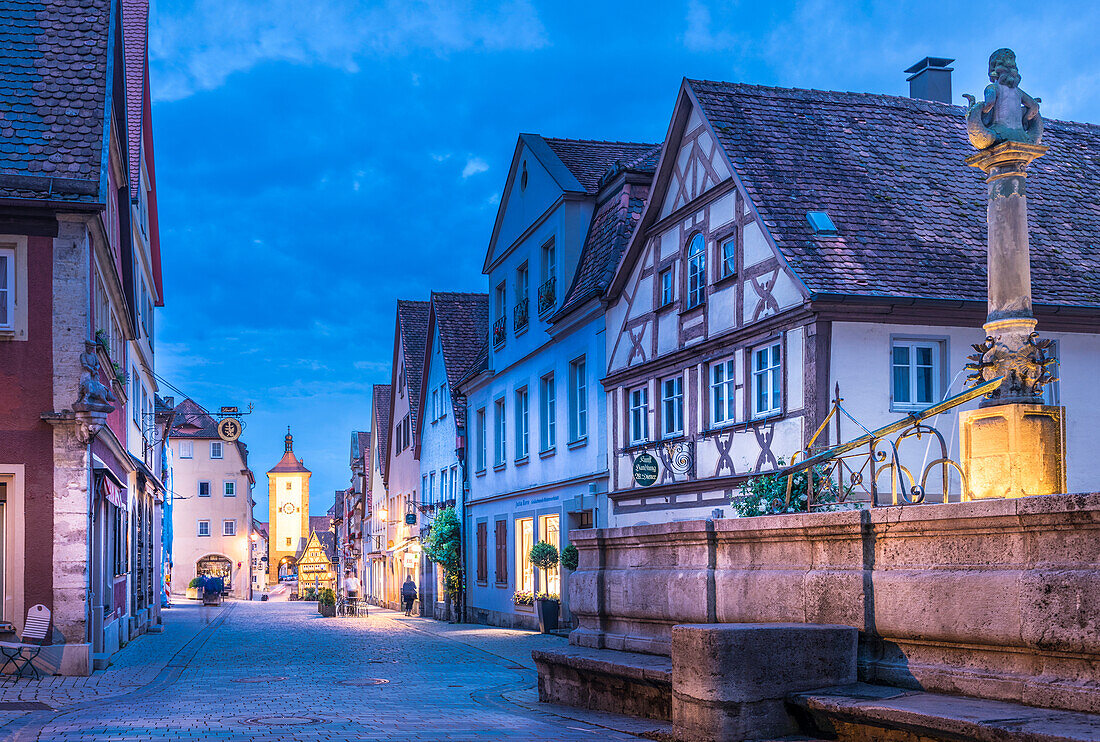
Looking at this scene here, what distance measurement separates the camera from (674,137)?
2156 centimetres

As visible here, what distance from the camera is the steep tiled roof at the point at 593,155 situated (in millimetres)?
27766

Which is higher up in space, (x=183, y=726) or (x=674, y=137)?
(x=674, y=137)

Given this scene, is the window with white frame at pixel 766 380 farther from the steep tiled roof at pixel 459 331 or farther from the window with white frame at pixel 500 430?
the steep tiled roof at pixel 459 331

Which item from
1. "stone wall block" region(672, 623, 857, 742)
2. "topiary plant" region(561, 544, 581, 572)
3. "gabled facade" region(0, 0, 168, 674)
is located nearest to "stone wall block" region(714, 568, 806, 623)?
"stone wall block" region(672, 623, 857, 742)

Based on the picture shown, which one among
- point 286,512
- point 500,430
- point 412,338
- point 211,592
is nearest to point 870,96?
point 500,430

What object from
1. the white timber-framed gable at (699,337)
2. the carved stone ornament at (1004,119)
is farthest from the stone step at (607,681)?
the white timber-framed gable at (699,337)

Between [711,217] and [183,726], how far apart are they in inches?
503

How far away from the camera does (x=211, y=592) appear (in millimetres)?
50594

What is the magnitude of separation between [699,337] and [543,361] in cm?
869

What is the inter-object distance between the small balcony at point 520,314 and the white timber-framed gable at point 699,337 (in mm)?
6048

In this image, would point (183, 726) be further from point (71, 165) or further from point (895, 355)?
point (895, 355)

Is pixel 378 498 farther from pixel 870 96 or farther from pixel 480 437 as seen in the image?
pixel 870 96

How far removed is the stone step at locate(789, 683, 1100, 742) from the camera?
231 inches

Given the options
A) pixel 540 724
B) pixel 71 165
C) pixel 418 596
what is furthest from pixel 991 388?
pixel 418 596
